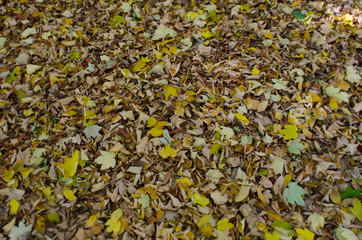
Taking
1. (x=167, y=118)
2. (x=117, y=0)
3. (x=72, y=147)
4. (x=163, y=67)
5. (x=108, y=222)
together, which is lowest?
(x=108, y=222)

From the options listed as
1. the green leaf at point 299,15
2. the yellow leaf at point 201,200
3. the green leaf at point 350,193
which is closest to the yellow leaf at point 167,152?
the yellow leaf at point 201,200

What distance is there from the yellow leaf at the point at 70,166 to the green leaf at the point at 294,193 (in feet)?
5.29

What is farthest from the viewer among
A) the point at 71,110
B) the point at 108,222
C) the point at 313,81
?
the point at 313,81

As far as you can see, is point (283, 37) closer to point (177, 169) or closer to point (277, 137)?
point (277, 137)

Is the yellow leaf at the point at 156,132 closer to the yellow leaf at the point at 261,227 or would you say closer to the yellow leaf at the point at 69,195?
the yellow leaf at the point at 69,195

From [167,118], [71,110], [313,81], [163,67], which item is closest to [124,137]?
[167,118]

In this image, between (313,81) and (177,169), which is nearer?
(177,169)

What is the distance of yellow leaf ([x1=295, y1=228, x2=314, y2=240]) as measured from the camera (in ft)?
5.94

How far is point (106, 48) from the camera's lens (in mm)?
2881

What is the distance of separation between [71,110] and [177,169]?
1.11 metres

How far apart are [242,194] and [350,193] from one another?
0.79m

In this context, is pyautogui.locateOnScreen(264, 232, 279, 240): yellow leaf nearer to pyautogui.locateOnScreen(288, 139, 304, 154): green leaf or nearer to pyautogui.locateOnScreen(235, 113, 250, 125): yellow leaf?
pyautogui.locateOnScreen(288, 139, 304, 154): green leaf

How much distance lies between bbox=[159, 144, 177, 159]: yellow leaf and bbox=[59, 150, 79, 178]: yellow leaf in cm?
67

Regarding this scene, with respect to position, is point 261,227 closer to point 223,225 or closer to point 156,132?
point 223,225
